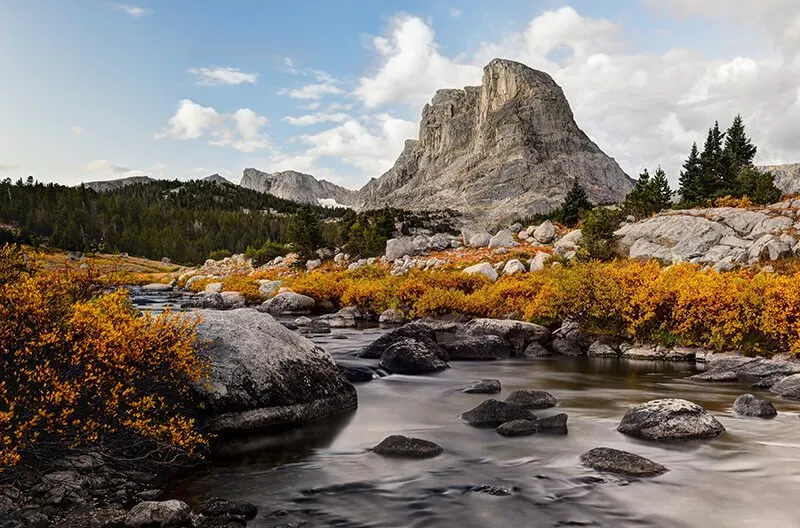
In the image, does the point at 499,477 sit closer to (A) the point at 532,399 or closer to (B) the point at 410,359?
(A) the point at 532,399

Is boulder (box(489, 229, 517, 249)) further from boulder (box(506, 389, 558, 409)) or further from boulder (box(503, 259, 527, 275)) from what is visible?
boulder (box(506, 389, 558, 409))

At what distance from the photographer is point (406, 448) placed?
10.6 meters

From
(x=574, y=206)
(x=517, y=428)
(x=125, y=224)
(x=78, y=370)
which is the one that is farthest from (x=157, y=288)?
(x=125, y=224)

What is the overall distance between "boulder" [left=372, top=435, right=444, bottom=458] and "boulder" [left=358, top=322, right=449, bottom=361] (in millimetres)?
9603

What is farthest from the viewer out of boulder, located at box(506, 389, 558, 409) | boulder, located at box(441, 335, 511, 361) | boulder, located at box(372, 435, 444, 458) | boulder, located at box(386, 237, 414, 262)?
boulder, located at box(386, 237, 414, 262)

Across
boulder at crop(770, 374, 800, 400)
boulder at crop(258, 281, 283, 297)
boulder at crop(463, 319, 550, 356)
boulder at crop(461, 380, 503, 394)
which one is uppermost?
boulder at crop(258, 281, 283, 297)

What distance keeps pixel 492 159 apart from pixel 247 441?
625 feet

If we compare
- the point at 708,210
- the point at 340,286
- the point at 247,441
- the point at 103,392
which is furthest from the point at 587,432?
the point at 708,210

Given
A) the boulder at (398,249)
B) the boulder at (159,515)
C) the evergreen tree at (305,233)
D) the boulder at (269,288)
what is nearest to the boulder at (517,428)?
the boulder at (159,515)

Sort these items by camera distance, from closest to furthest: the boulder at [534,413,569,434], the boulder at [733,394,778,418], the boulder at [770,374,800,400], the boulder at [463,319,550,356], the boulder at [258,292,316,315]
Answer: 1. the boulder at [534,413,569,434]
2. the boulder at [733,394,778,418]
3. the boulder at [770,374,800,400]
4. the boulder at [463,319,550,356]
5. the boulder at [258,292,316,315]

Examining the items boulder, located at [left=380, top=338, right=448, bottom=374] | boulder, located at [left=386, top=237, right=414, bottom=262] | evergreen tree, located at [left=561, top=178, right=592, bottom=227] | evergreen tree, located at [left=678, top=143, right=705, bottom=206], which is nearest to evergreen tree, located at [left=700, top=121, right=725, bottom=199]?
evergreen tree, located at [left=678, top=143, right=705, bottom=206]

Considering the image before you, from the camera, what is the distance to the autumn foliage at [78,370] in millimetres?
7715

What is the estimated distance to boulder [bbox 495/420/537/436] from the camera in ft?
38.3

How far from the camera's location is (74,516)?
7.15 meters
